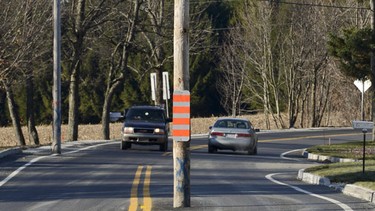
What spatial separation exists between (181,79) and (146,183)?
200 inches

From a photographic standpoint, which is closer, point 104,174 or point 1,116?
point 104,174

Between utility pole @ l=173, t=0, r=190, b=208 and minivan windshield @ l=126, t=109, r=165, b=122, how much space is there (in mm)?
17136

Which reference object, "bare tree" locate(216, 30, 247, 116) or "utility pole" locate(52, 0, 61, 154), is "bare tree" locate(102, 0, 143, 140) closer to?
"bare tree" locate(216, 30, 247, 116)

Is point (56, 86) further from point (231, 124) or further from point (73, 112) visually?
point (73, 112)

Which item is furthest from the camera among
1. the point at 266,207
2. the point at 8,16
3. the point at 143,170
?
the point at 8,16

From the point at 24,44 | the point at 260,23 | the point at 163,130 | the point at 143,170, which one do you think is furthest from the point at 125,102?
the point at 143,170

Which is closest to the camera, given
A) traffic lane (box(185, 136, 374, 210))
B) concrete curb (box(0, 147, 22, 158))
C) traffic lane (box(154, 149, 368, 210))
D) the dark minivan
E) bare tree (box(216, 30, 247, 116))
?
traffic lane (box(154, 149, 368, 210))

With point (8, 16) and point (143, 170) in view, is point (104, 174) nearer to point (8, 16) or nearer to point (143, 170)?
point (143, 170)

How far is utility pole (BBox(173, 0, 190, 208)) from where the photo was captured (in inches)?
608

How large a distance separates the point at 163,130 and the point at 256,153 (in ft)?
13.8

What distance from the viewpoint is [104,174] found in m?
22.2

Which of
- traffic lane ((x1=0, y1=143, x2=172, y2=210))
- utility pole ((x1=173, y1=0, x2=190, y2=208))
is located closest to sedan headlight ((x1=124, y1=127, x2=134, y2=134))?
traffic lane ((x1=0, y1=143, x2=172, y2=210))

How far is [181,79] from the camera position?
15.6 m

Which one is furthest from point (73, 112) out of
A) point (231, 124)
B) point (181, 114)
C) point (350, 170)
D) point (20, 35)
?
point (181, 114)
